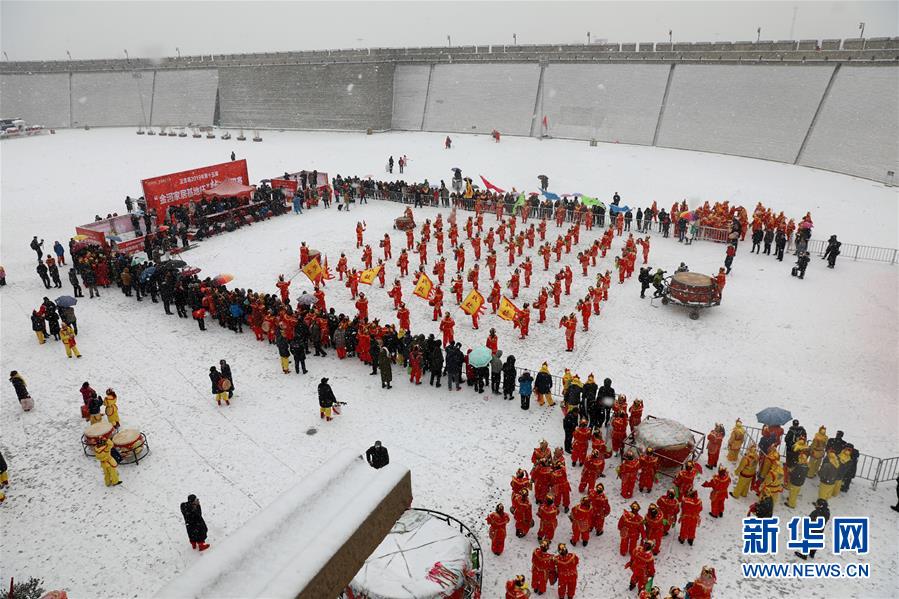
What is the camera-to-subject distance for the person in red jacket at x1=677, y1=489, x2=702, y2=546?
829 centimetres

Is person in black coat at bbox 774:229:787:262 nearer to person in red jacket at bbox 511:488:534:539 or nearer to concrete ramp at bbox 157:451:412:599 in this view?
person in red jacket at bbox 511:488:534:539

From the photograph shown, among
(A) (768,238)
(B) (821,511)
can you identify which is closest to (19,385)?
(B) (821,511)

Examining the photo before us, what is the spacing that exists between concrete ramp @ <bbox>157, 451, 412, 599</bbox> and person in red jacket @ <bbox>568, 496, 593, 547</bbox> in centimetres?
544

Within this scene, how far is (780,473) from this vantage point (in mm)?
8992

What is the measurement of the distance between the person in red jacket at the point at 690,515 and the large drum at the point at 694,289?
889 cm

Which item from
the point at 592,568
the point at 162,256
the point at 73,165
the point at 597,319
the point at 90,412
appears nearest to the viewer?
the point at 592,568

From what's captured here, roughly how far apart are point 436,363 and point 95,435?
6887 millimetres

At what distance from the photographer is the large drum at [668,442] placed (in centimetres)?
983

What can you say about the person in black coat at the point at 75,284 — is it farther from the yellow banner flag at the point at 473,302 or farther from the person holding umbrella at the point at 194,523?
the person holding umbrella at the point at 194,523

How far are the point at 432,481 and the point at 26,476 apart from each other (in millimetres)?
7624

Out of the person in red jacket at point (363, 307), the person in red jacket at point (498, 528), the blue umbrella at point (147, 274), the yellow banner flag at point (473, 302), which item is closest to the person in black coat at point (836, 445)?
the person in red jacket at point (498, 528)

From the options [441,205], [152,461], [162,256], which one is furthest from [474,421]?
[441,205]

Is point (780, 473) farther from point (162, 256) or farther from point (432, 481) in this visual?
point (162, 256)

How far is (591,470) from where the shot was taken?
30.7ft
